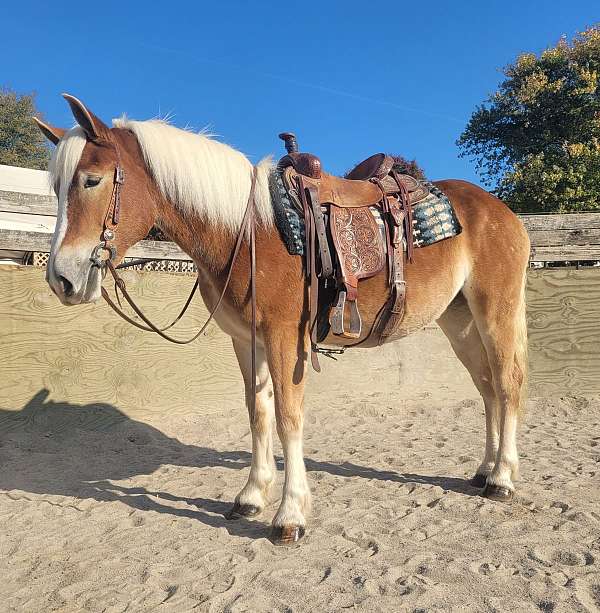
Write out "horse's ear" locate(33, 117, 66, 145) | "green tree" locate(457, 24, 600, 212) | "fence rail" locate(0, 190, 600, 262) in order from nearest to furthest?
"horse's ear" locate(33, 117, 66, 145) → "fence rail" locate(0, 190, 600, 262) → "green tree" locate(457, 24, 600, 212)

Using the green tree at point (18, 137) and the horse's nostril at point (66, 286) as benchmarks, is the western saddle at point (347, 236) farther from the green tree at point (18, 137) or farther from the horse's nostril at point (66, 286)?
the green tree at point (18, 137)

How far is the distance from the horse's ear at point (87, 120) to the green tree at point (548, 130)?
15.1m

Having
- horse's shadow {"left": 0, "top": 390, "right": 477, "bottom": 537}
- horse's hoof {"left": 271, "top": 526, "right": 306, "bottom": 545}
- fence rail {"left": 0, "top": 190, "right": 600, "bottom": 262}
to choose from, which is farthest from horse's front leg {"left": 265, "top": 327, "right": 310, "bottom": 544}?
fence rail {"left": 0, "top": 190, "right": 600, "bottom": 262}

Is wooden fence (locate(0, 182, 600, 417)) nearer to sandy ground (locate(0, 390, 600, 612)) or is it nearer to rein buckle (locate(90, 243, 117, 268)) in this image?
sandy ground (locate(0, 390, 600, 612))

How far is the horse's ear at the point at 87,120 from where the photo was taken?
2.21m

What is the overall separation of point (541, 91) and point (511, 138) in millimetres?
1921

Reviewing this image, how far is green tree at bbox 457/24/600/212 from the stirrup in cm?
1415

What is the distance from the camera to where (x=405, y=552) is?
2.43m

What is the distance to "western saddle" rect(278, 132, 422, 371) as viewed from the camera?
269 cm

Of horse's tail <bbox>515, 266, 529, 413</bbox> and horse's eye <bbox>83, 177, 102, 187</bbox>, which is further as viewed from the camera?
horse's tail <bbox>515, 266, 529, 413</bbox>

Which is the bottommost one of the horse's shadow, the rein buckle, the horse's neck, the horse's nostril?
the horse's shadow

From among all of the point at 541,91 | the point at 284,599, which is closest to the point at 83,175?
the point at 284,599

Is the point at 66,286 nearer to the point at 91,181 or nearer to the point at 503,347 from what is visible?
the point at 91,181

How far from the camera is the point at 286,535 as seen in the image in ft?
8.42
